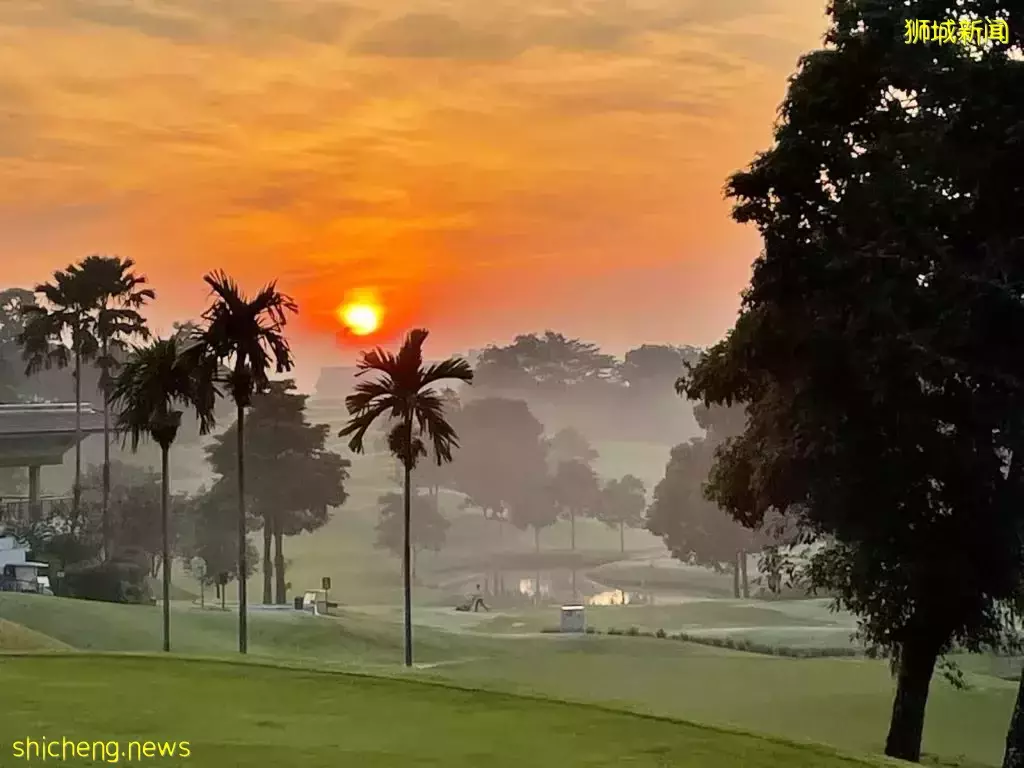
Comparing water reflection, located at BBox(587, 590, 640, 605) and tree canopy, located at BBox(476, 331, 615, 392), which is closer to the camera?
water reflection, located at BBox(587, 590, 640, 605)

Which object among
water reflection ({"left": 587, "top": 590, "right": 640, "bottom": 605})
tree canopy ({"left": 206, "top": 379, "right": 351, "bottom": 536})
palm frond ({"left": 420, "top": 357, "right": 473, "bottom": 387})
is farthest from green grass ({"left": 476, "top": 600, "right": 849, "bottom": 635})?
palm frond ({"left": 420, "top": 357, "right": 473, "bottom": 387})

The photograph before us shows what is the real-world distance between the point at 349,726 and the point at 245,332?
11.2 meters

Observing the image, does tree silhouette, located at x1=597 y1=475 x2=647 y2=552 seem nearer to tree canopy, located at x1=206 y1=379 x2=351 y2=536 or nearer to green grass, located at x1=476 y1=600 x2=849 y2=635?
green grass, located at x1=476 y1=600 x2=849 y2=635

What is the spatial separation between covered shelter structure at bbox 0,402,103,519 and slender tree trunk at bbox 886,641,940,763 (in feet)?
107

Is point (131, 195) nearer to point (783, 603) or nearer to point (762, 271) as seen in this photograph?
point (762, 271)

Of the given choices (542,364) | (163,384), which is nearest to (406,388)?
(163,384)

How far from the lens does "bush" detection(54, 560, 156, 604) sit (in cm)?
3741

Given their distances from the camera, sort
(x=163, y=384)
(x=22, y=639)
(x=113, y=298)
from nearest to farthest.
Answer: (x=163, y=384)
(x=22, y=639)
(x=113, y=298)

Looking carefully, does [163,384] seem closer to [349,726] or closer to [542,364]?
[349,726]

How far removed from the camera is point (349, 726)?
1062 centimetres

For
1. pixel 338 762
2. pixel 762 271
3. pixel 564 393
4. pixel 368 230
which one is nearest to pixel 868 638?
pixel 762 271

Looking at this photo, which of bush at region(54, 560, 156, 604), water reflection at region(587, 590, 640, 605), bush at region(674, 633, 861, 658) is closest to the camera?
bush at region(674, 633, 861, 658)

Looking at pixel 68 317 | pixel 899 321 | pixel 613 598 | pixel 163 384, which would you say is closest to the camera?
pixel 899 321

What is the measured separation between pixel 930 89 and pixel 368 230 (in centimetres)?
2544
